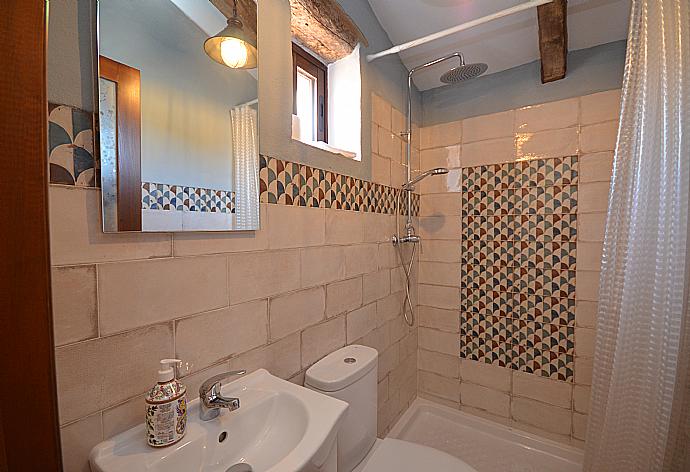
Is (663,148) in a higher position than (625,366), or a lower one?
higher

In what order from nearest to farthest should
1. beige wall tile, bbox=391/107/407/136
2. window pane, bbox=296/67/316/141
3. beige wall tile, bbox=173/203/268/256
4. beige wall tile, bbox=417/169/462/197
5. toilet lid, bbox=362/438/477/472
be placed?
beige wall tile, bbox=173/203/268/256, toilet lid, bbox=362/438/477/472, window pane, bbox=296/67/316/141, beige wall tile, bbox=391/107/407/136, beige wall tile, bbox=417/169/462/197

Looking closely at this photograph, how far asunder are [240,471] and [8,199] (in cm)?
74

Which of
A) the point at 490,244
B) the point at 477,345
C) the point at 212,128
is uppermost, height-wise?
the point at 212,128

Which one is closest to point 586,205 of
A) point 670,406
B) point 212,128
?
point 670,406

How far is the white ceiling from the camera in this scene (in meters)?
1.52

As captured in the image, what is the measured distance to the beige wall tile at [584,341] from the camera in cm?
168

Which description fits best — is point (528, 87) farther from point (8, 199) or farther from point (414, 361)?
point (8, 199)

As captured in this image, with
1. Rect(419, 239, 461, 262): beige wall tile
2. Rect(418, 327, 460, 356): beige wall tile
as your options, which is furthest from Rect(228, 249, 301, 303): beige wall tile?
Rect(418, 327, 460, 356): beige wall tile

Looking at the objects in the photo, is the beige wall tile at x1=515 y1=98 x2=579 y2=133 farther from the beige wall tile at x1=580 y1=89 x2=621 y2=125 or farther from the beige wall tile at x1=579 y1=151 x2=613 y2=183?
the beige wall tile at x1=579 y1=151 x2=613 y2=183

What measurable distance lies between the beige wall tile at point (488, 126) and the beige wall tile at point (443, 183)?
0.23m

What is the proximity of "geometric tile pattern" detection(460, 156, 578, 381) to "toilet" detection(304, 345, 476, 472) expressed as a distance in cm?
93

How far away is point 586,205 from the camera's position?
1684 millimetres

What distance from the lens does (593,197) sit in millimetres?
1668

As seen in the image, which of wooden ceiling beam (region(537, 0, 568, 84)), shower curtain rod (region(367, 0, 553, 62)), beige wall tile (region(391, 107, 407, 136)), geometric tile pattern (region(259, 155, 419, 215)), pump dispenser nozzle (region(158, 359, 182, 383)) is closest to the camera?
pump dispenser nozzle (region(158, 359, 182, 383))
